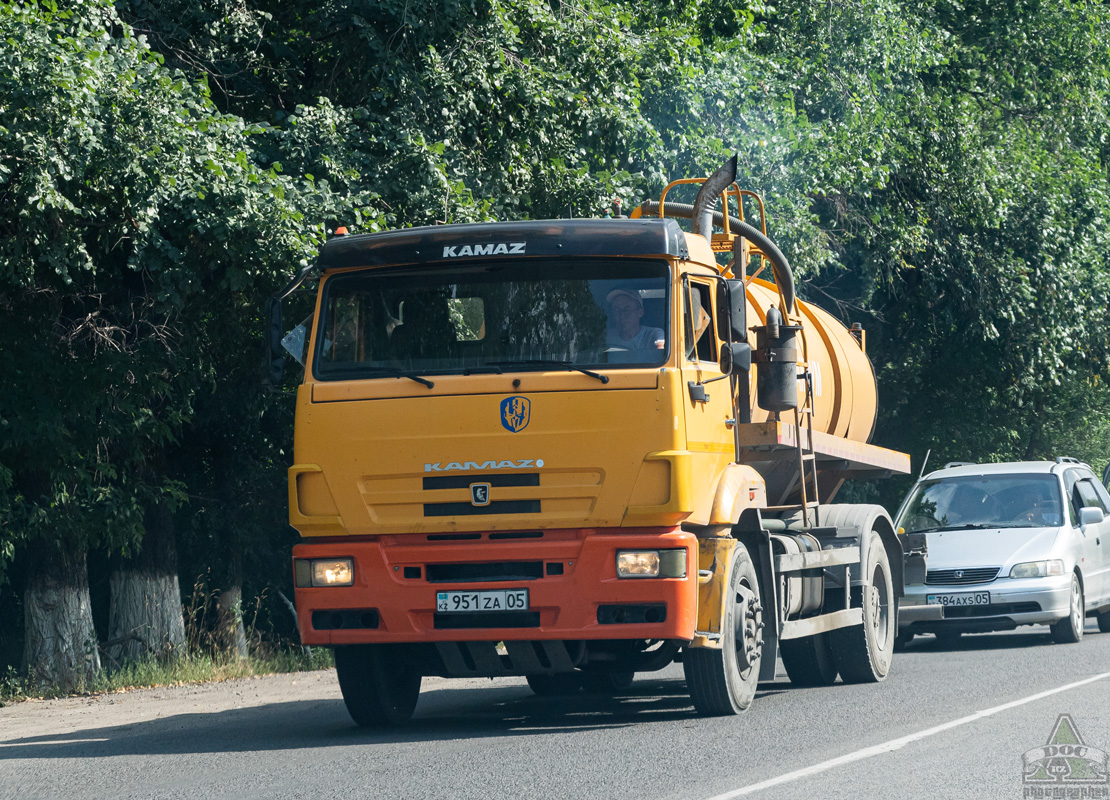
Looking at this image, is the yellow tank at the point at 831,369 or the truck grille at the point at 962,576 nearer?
the yellow tank at the point at 831,369

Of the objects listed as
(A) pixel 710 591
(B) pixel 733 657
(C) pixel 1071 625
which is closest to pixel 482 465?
(A) pixel 710 591

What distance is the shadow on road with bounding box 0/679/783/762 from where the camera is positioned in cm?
877

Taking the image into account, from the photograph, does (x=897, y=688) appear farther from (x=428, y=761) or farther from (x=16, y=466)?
(x=16, y=466)

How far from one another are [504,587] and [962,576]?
7.83m

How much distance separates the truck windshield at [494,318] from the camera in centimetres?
834

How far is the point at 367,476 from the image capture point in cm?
840

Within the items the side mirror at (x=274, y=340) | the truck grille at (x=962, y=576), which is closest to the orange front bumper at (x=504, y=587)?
the side mirror at (x=274, y=340)

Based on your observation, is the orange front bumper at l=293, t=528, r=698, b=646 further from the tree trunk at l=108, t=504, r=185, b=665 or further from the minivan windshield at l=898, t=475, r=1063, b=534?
the minivan windshield at l=898, t=475, r=1063, b=534

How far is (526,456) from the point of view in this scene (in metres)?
8.20

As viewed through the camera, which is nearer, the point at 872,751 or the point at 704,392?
the point at 872,751

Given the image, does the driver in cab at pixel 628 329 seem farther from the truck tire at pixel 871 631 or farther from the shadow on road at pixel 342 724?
the truck tire at pixel 871 631

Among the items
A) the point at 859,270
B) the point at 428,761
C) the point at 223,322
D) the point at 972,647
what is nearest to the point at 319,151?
the point at 223,322

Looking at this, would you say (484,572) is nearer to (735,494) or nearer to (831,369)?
(735,494)

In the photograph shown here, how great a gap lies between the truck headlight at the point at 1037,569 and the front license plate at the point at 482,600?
799cm
